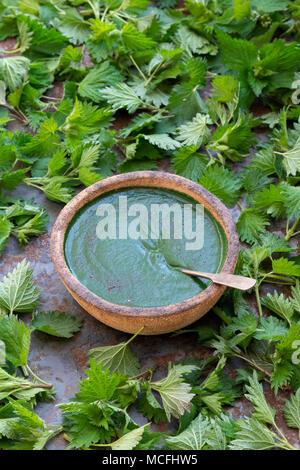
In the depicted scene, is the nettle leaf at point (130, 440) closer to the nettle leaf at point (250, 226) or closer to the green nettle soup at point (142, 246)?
the green nettle soup at point (142, 246)

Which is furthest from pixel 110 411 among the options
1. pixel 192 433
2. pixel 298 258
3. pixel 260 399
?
pixel 298 258

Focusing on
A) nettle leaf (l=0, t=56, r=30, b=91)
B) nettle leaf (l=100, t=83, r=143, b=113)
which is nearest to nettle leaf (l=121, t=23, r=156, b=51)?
nettle leaf (l=100, t=83, r=143, b=113)

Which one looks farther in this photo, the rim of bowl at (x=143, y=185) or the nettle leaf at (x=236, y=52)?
the nettle leaf at (x=236, y=52)

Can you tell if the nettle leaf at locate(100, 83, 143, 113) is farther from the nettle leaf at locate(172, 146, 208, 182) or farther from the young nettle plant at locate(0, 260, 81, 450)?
the young nettle plant at locate(0, 260, 81, 450)

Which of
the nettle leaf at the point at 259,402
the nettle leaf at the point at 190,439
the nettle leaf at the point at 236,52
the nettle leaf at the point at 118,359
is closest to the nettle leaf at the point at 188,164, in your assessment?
the nettle leaf at the point at 236,52

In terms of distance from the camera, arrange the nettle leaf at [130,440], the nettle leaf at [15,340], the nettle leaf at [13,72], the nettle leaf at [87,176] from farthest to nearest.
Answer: the nettle leaf at [13,72] < the nettle leaf at [87,176] < the nettle leaf at [15,340] < the nettle leaf at [130,440]

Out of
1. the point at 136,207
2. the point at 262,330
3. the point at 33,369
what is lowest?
the point at 33,369
